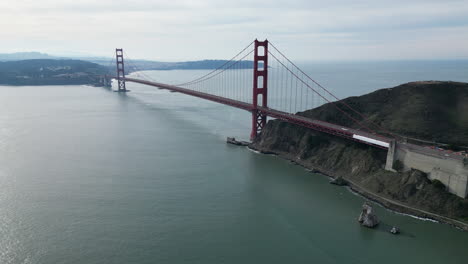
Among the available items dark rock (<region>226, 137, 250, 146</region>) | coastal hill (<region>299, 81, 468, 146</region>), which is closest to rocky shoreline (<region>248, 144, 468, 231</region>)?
coastal hill (<region>299, 81, 468, 146</region>)

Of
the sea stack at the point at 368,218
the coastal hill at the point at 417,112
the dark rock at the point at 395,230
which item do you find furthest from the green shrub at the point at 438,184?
the coastal hill at the point at 417,112

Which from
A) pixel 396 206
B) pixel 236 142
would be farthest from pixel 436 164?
pixel 236 142

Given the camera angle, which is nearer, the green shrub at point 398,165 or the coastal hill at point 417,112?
the green shrub at point 398,165

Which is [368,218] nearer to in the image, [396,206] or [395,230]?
[395,230]

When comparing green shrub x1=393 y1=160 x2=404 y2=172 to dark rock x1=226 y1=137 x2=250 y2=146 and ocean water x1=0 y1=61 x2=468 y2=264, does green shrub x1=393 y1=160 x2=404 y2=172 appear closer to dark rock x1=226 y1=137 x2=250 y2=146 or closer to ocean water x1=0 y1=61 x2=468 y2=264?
ocean water x1=0 y1=61 x2=468 y2=264

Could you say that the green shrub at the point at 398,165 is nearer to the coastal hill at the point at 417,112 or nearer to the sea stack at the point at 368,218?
the sea stack at the point at 368,218

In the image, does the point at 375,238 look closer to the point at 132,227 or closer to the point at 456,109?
the point at 132,227

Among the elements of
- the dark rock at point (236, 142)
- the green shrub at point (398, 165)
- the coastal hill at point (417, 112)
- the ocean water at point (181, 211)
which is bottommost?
the ocean water at point (181, 211)
